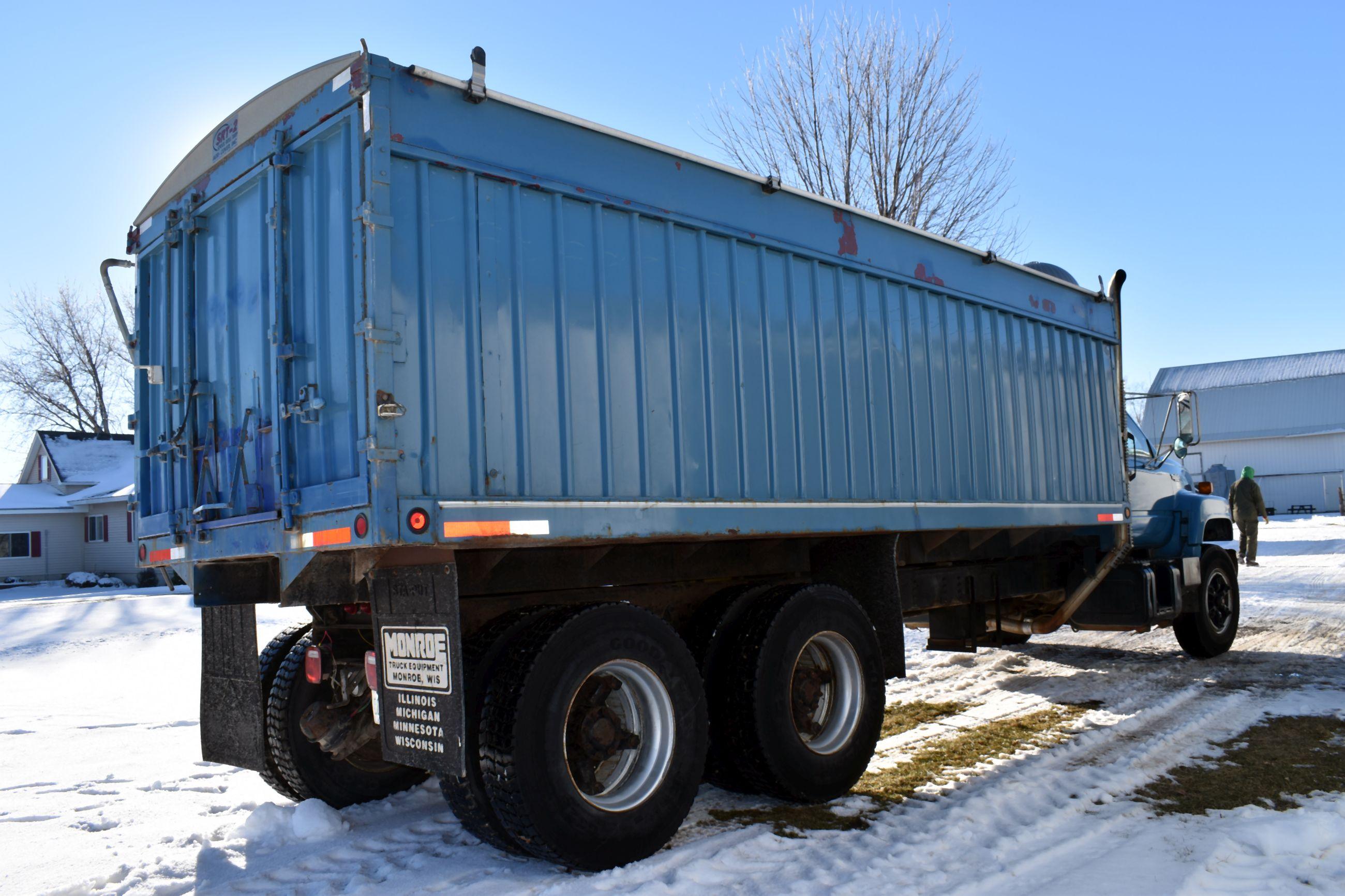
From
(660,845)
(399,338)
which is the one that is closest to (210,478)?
(399,338)

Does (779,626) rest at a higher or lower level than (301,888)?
higher

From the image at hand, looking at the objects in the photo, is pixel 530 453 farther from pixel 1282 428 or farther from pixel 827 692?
pixel 1282 428

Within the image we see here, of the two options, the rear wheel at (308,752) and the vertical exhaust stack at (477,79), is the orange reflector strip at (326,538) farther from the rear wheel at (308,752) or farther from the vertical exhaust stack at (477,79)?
the vertical exhaust stack at (477,79)

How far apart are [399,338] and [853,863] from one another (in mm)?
2796

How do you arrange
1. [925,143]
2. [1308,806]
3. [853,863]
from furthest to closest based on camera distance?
[925,143] → [1308,806] → [853,863]

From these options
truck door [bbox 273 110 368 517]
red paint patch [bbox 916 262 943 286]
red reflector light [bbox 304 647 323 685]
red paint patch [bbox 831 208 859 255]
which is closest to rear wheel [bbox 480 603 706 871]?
truck door [bbox 273 110 368 517]

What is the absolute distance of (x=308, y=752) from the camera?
4.97 m

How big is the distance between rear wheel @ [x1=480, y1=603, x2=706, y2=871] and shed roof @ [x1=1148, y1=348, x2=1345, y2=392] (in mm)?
50180

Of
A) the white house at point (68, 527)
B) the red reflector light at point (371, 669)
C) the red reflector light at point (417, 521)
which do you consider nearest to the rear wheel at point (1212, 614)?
the red reflector light at point (371, 669)

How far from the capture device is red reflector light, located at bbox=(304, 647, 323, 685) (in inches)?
184

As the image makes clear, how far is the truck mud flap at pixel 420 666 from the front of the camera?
3.84m

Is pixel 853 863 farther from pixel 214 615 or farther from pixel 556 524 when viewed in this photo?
pixel 214 615

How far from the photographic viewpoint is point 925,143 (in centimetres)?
1702

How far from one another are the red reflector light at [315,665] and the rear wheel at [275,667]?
0.34 m
